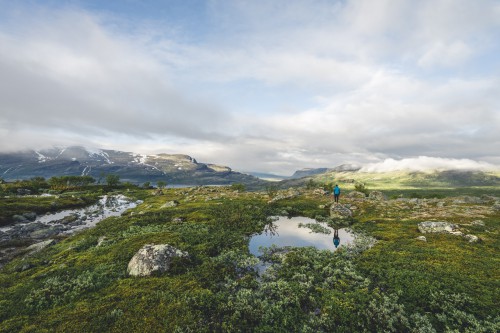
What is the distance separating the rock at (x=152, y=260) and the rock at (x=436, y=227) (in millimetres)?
34257

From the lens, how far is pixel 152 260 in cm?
2180

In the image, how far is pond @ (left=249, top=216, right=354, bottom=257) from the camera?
1218 inches

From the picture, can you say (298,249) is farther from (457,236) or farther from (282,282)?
(457,236)

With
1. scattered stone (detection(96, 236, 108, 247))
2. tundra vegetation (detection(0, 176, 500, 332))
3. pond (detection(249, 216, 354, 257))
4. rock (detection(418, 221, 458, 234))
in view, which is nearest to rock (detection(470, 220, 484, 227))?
rock (detection(418, 221, 458, 234))

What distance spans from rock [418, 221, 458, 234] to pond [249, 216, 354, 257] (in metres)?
10.4

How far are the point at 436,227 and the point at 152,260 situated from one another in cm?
3883

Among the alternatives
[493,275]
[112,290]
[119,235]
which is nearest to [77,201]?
[119,235]

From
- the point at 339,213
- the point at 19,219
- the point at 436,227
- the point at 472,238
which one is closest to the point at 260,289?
the point at 472,238

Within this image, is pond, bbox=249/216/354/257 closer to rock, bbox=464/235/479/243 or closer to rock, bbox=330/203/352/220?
rock, bbox=330/203/352/220

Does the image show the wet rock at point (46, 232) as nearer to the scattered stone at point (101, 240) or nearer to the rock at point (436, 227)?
the scattered stone at point (101, 240)

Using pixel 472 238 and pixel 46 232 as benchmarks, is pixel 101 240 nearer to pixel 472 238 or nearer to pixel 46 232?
pixel 46 232

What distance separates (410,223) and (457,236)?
9.79 meters

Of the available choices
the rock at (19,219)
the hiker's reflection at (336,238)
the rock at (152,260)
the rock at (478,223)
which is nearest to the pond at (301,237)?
the hiker's reflection at (336,238)

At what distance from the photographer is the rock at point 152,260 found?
69.7 ft
